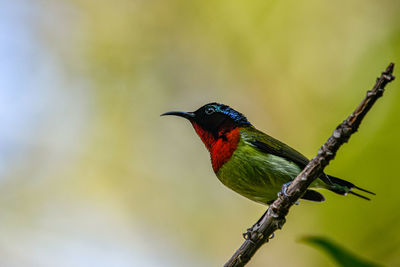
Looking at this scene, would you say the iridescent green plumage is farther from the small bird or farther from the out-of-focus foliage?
the out-of-focus foliage

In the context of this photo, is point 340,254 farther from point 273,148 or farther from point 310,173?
point 273,148

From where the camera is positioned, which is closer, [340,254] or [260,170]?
[340,254]

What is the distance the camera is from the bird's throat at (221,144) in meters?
4.25

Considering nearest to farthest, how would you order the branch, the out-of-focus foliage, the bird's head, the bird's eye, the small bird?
the out-of-focus foliage
the branch
the small bird
the bird's head
the bird's eye

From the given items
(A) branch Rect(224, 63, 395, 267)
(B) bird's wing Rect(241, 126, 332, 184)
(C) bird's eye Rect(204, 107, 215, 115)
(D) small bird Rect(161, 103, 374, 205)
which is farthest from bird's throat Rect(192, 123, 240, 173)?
(A) branch Rect(224, 63, 395, 267)

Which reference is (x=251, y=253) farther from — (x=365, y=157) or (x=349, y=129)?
(x=365, y=157)

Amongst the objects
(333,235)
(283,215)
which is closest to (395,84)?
(333,235)

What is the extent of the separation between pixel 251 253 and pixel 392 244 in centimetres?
268

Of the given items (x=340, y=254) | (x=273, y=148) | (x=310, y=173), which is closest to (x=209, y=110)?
(x=273, y=148)

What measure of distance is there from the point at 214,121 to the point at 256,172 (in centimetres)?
93

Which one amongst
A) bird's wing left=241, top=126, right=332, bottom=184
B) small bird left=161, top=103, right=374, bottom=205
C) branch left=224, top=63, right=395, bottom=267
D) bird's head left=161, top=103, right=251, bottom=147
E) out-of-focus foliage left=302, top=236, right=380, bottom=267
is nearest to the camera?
out-of-focus foliage left=302, top=236, right=380, bottom=267

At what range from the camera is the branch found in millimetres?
1910

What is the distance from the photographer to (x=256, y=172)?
4.09 meters

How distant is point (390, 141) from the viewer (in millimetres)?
5473
